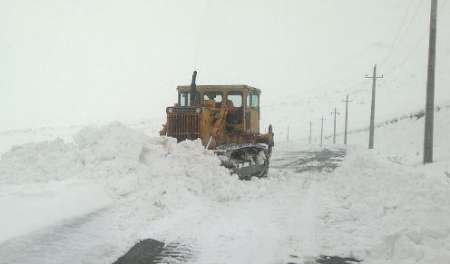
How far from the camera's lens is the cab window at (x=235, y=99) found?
59.2 feet

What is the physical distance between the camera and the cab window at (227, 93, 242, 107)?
18031mm

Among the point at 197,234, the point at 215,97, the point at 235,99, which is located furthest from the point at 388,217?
the point at 215,97

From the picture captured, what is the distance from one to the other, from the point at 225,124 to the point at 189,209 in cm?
662

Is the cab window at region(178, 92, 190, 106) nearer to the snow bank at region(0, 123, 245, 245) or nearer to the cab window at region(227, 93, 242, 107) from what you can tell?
the cab window at region(227, 93, 242, 107)

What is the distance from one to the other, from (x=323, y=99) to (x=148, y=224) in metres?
132

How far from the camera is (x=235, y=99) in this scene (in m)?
18.1

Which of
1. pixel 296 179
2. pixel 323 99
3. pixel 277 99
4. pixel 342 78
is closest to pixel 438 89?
pixel 323 99

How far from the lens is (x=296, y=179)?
17953 mm

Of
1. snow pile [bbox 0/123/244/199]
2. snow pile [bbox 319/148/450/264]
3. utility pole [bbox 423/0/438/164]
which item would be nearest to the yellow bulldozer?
snow pile [bbox 0/123/244/199]

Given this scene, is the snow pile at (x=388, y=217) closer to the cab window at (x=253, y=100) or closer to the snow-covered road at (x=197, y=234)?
the snow-covered road at (x=197, y=234)

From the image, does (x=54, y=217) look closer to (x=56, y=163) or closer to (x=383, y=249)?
(x=56, y=163)

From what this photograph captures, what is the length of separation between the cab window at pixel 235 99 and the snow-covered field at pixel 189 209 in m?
3.28

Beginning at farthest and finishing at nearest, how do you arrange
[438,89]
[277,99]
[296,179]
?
[277,99] → [438,89] → [296,179]

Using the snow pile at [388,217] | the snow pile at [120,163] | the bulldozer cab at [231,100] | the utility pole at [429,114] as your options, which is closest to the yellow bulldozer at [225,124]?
the bulldozer cab at [231,100]
